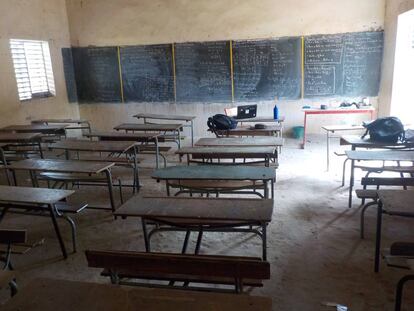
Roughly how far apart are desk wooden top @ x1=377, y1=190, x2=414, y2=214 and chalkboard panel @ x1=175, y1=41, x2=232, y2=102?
200 inches

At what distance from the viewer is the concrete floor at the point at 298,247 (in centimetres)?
224

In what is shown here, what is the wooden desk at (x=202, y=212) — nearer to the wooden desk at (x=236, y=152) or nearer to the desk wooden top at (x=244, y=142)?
the wooden desk at (x=236, y=152)

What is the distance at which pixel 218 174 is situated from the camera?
9.41 feet

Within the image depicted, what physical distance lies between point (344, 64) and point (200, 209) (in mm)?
5409

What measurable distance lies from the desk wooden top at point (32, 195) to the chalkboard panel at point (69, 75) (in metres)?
5.18

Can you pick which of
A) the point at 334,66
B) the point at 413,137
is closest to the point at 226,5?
the point at 334,66

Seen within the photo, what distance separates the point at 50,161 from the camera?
137 inches

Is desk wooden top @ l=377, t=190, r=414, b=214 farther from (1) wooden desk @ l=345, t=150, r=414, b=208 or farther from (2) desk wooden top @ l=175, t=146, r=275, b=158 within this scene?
(2) desk wooden top @ l=175, t=146, r=275, b=158

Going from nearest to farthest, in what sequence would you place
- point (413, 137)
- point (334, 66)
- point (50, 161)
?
point (50, 161), point (413, 137), point (334, 66)

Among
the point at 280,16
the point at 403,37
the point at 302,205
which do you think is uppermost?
the point at 280,16

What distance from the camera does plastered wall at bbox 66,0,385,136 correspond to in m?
6.46

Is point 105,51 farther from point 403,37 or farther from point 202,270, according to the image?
point 202,270

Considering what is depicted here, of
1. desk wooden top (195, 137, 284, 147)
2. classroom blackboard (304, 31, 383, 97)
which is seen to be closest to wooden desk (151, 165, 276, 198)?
desk wooden top (195, 137, 284, 147)

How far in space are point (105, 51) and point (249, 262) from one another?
22.5ft
